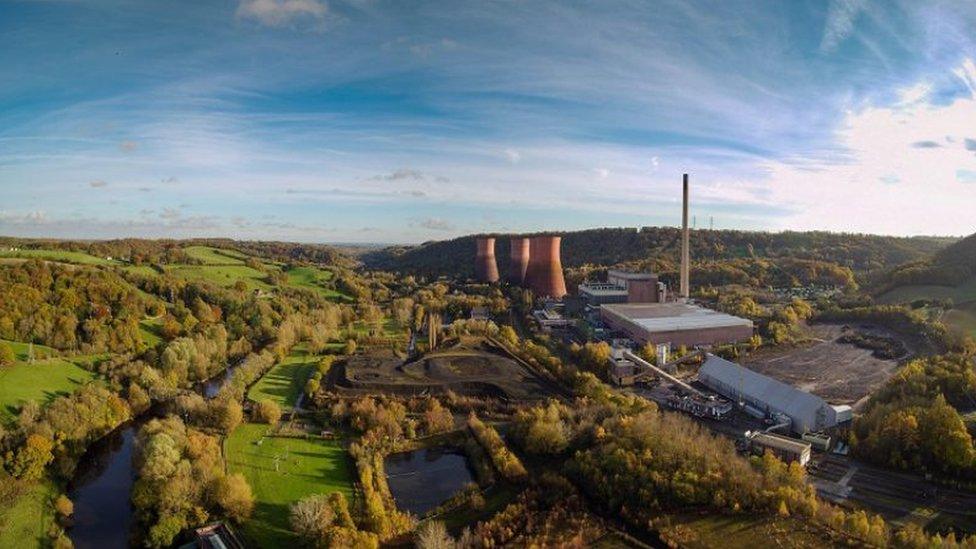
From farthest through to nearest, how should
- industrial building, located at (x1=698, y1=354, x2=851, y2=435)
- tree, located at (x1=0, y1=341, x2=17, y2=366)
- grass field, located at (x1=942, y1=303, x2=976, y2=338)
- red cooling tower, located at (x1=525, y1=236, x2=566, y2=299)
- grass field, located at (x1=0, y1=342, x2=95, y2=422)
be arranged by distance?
red cooling tower, located at (x1=525, y1=236, x2=566, y2=299) → grass field, located at (x1=942, y1=303, x2=976, y2=338) → tree, located at (x1=0, y1=341, x2=17, y2=366) → industrial building, located at (x1=698, y1=354, x2=851, y2=435) → grass field, located at (x1=0, y1=342, x2=95, y2=422)

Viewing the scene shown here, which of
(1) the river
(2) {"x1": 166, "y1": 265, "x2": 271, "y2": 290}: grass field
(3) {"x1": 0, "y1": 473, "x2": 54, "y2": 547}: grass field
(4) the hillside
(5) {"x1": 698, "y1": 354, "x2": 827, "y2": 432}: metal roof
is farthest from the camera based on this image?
(4) the hillside

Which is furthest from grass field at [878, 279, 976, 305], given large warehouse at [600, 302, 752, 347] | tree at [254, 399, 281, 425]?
tree at [254, 399, 281, 425]

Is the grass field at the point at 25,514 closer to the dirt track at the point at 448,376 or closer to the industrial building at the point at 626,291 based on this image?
the dirt track at the point at 448,376

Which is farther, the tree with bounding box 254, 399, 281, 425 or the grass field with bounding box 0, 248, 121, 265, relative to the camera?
the grass field with bounding box 0, 248, 121, 265

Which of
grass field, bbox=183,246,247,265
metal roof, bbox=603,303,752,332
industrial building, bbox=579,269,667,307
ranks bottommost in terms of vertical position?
metal roof, bbox=603,303,752,332

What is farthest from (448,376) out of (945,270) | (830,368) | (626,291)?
(945,270)

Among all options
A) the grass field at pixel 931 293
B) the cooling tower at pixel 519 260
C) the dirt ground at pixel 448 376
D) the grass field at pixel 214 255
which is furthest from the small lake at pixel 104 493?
the grass field at pixel 931 293

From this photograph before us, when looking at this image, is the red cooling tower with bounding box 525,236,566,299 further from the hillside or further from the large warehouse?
the hillside
